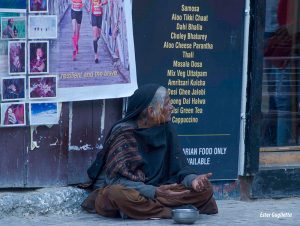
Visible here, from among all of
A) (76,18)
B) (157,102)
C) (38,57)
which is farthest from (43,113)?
(157,102)

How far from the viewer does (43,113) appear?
759cm

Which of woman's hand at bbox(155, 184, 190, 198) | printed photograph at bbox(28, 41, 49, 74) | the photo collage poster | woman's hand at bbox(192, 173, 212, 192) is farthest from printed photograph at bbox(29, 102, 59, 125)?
woman's hand at bbox(192, 173, 212, 192)

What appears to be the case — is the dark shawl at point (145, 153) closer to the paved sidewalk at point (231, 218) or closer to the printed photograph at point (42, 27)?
the paved sidewalk at point (231, 218)

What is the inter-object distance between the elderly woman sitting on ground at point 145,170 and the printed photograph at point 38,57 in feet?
2.49

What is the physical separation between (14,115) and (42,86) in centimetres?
33

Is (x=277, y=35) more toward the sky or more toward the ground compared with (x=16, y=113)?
more toward the sky

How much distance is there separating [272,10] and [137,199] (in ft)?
8.80

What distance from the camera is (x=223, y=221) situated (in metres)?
7.63

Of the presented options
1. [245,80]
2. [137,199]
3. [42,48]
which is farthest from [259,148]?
[42,48]

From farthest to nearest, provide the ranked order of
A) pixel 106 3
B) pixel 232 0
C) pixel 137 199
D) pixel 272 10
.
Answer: pixel 272 10 → pixel 232 0 → pixel 106 3 → pixel 137 199

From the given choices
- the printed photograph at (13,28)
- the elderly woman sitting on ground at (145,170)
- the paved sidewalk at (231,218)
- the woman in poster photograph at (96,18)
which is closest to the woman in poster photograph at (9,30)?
the printed photograph at (13,28)

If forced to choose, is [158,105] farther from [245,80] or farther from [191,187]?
[245,80]

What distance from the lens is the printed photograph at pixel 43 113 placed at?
7.53 meters

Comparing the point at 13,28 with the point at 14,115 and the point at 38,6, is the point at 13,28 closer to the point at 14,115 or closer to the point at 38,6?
the point at 38,6
